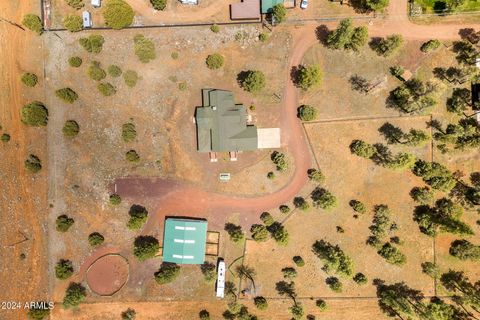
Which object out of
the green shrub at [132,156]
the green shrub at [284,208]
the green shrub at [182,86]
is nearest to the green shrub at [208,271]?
the green shrub at [284,208]

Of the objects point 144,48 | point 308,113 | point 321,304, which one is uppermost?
point 144,48

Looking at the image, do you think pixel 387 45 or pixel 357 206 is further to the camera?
pixel 357 206

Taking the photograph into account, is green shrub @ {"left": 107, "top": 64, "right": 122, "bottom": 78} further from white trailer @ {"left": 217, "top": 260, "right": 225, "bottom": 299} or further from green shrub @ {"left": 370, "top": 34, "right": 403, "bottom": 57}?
green shrub @ {"left": 370, "top": 34, "right": 403, "bottom": 57}

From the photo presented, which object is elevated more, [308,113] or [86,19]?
[86,19]

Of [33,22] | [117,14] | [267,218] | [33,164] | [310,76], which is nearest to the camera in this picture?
[310,76]

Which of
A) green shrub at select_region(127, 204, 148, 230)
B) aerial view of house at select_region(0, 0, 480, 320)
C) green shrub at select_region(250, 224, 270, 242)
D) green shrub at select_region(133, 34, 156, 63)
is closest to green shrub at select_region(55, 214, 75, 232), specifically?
aerial view of house at select_region(0, 0, 480, 320)

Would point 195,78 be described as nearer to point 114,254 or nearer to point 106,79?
point 106,79

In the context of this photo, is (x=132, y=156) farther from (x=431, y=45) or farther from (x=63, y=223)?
(x=431, y=45)

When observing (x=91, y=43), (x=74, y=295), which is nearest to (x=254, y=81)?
(x=91, y=43)
